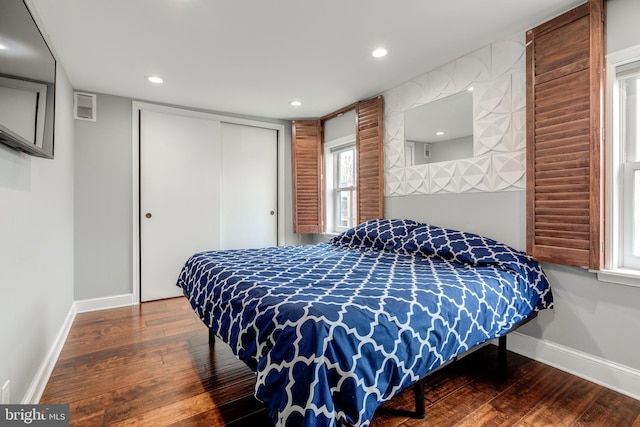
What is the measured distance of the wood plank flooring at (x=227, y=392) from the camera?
1.66 metres

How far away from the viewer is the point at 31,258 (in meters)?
1.83

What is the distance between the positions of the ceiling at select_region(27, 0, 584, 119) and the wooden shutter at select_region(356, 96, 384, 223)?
0.26 m

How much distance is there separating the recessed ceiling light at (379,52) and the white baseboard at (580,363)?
2445 mm

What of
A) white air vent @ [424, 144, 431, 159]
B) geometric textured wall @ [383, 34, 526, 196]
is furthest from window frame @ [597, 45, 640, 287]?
white air vent @ [424, 144, 431, 159]

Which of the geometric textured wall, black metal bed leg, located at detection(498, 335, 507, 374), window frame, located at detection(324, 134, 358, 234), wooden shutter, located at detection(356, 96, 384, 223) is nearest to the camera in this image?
black metal bed leg, located at detection(498, 335, 507, 374)

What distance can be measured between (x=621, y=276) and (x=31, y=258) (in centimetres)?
343

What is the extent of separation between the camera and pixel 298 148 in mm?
4574

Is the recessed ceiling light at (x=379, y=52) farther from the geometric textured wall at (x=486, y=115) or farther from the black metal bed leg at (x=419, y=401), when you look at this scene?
the black metal bed leg at (x=419, y=401)

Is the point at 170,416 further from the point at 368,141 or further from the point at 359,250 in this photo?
the point at 368,141

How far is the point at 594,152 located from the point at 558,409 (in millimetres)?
1489

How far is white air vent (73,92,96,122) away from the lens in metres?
3.35

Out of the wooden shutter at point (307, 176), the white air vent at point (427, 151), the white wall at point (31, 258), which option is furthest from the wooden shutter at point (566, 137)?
the white wall at point (31, 258)

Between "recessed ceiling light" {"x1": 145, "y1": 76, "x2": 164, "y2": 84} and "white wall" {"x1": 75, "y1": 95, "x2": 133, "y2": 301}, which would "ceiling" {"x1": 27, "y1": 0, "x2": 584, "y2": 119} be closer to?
"recessed ceiling light" {"x1": 145, "y1": 76, "x2": 164, "y2": 84}

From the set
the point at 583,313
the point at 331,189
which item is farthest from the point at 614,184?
the point at 331,189
